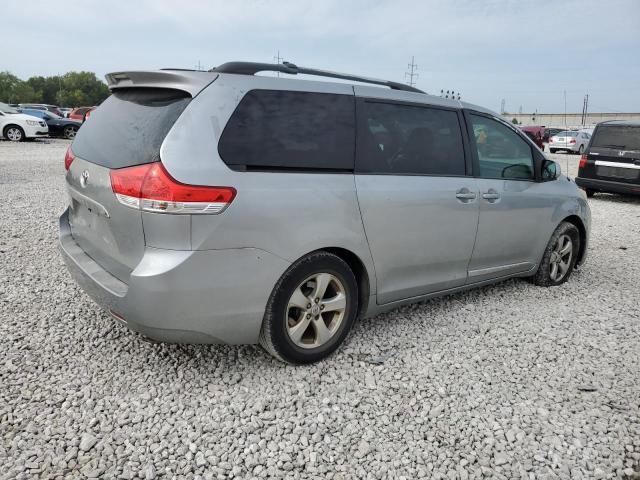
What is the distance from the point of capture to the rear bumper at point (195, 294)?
2578mm

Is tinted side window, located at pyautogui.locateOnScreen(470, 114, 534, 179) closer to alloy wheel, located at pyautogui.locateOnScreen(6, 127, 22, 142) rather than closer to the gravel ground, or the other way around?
the gravel ground

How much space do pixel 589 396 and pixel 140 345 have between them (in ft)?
9.11

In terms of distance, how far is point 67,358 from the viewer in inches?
126

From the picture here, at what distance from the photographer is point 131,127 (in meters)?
2.92

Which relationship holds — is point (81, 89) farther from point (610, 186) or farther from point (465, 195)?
point (465, 195)

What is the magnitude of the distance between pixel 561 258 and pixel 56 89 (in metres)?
143

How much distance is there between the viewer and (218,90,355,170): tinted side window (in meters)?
2.75

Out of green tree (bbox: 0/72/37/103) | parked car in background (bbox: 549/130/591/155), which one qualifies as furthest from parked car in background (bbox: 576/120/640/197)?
green tree (bbox: 0/72/37/103)

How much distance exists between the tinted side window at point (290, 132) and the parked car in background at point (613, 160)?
9.77 meters

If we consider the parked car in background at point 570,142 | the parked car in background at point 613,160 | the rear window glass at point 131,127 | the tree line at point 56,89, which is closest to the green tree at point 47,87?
the tree line at point 56,89

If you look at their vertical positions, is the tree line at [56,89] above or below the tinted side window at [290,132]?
above

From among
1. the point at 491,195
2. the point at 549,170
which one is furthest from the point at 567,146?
the point at 491,195

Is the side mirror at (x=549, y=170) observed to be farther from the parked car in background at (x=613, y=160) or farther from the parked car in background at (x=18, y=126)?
the parked car in background at (x=18, y=126)

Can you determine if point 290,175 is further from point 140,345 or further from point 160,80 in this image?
point 140,345
